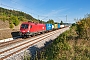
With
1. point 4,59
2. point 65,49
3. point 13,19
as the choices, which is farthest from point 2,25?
point 65,49

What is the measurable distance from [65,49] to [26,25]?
15.1 meters

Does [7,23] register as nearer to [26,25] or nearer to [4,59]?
[26,25]

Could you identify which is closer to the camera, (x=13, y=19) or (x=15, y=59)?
(x=15, y=59)

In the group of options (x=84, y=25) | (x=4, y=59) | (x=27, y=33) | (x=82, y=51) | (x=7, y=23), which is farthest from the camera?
(x=7, y=23)

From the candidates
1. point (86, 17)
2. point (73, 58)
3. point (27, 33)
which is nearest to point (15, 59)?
point (73, 58)

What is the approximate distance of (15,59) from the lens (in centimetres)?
1041

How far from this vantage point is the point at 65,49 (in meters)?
8.98

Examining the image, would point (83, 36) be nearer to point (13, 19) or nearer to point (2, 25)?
point (2, 25)

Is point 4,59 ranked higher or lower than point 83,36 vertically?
lower

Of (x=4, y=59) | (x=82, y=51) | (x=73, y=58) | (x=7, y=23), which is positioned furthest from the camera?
(x=7, y=23)

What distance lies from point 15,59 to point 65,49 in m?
4.16

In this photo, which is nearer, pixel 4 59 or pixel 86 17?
pixel 4 59

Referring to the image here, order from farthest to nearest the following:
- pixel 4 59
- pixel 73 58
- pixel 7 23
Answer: pixel 7 23
pixel 4 59
pixel 73 58

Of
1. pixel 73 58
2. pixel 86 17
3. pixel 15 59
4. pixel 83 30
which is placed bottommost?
pixel 15 59
